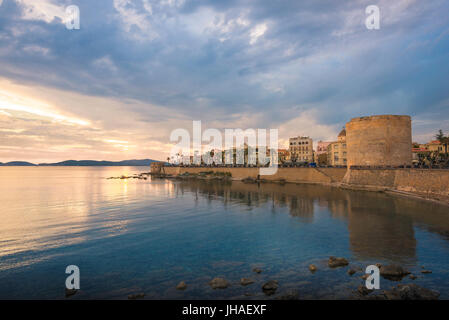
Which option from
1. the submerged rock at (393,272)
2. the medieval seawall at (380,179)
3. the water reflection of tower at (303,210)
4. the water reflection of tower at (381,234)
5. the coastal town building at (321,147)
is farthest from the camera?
the coastal town building at (321,147)

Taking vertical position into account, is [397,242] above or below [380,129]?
below

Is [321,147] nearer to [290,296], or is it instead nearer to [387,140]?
[387,140]

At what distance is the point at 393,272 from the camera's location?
10578mm

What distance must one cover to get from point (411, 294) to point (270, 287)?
4.84m

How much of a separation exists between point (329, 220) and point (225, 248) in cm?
1182

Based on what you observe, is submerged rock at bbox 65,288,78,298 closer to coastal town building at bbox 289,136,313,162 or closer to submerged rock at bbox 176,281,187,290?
submerged rock at bbox 176,281,187,290

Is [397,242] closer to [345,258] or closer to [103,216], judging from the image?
[345,258]

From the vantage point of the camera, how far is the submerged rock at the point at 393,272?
10414 mm

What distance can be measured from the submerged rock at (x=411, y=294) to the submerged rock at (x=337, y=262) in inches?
109

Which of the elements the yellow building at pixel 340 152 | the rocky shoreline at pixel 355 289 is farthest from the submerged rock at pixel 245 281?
the yellow building at pixel 340 152

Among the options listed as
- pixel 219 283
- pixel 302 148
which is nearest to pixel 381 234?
pixel 219 283

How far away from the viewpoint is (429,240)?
15359 mm

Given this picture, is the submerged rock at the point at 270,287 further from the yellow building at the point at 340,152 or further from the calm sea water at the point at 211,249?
the yellow building at the point at 340,152
